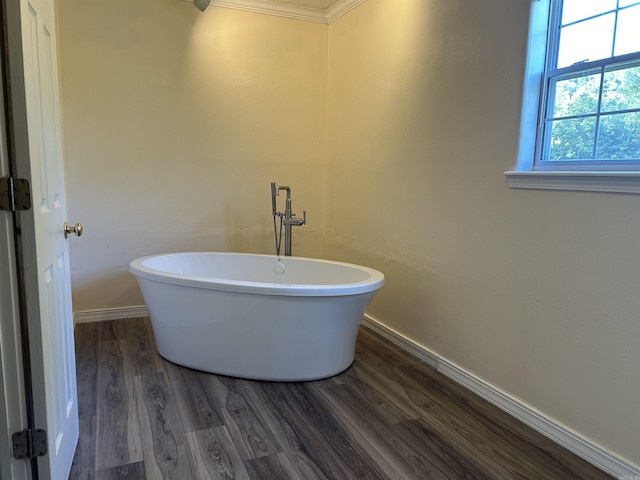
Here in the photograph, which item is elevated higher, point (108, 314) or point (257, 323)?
point (257, 323)

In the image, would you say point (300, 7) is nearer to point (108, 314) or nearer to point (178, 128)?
point (178, 128)

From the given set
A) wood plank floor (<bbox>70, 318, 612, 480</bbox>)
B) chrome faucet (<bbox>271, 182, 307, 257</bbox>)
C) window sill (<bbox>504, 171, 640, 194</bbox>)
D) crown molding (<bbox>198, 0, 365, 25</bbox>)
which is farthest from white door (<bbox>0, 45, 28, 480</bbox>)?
crown molding (<bbox>198, 0, 365, 25</bbox>)

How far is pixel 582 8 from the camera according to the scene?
78.5 inches

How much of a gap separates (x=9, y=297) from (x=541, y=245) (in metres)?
Answer: 2.07

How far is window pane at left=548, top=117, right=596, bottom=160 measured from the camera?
197 cm

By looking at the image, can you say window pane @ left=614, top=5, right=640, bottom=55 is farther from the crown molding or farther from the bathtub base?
the crown molding

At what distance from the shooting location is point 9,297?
128 cm

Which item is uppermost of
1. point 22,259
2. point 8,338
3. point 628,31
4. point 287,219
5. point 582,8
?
point 582,8

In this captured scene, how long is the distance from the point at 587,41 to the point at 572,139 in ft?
1.37

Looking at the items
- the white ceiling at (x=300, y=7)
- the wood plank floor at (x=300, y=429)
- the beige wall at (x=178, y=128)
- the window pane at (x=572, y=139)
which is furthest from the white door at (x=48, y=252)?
the white ceiling at (x=300, y=7)

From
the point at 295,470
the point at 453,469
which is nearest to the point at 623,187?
the point at 453,469

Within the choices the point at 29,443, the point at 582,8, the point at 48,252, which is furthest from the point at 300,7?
the point at 29,443

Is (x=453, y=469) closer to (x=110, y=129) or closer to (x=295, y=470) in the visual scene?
(x=295, y=470)

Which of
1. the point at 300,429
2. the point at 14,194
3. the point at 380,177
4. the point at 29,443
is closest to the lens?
the point at 14,194
